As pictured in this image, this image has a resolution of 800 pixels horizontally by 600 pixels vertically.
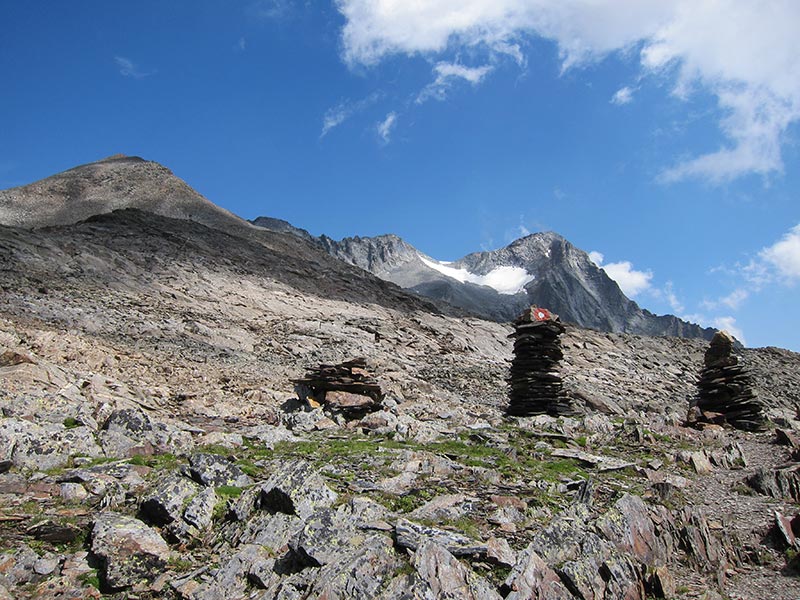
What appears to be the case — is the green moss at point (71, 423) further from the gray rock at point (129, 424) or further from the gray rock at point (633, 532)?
the gray rock at point (633, 532)

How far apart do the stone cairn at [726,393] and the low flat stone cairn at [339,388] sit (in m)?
12.4

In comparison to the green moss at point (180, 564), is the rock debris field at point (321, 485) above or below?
above

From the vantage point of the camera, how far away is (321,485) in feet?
28.0

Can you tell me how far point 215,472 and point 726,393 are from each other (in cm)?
2009

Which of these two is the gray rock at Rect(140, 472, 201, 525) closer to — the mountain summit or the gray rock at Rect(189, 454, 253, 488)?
the gray rock at Rect(189, 454, 253, 488)

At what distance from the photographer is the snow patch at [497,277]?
17962cm

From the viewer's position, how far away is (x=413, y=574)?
6.34 meters

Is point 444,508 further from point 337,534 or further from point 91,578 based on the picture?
point 91,578

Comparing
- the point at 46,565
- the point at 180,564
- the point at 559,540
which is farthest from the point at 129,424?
the point at 559,540

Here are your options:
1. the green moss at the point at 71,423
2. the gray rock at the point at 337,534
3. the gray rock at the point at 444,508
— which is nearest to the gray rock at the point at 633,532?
the gray rock at the point at 444,508

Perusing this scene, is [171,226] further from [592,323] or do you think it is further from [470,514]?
[592,323]

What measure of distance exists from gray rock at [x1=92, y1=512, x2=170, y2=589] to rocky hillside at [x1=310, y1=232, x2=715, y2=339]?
5008 inches

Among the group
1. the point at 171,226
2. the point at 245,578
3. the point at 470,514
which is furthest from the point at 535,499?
the point at 171,226

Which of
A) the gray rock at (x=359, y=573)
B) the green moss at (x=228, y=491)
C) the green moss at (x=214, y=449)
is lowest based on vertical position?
the gray rock at (x=359, y=573)
